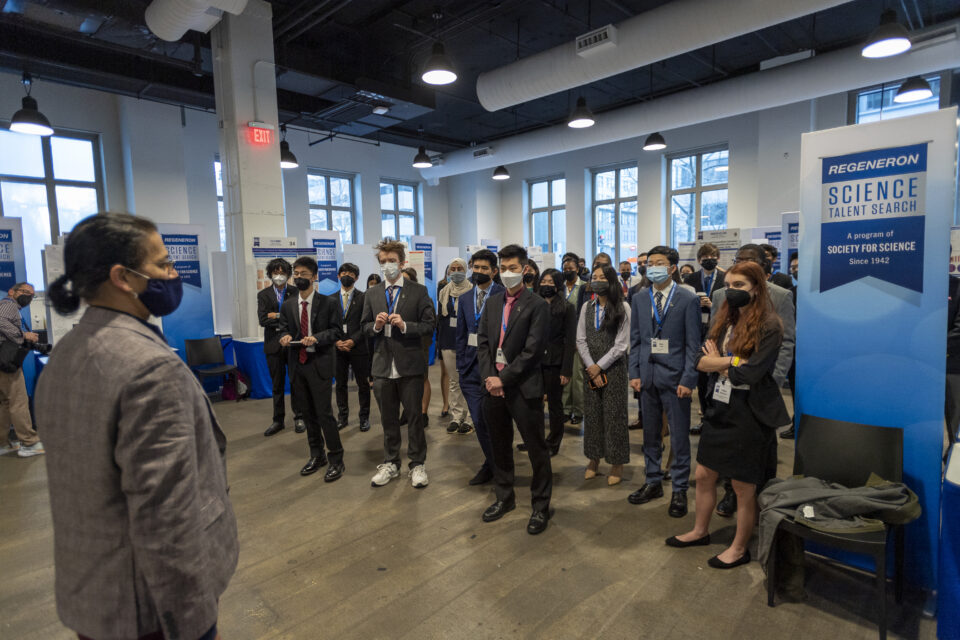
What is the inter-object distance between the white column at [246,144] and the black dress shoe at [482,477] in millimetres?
4407

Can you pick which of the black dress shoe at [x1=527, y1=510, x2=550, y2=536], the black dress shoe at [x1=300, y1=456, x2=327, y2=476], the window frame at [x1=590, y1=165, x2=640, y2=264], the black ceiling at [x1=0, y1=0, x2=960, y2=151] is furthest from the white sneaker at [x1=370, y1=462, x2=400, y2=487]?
the window frame at [x1=590, y1=165, x2=640, y2=264]

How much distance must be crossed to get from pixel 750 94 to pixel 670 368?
7.22 m

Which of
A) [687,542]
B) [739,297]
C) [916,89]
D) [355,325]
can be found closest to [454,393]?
[355,325]

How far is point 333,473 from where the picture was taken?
3848mm

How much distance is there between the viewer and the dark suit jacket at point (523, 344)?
113 inches

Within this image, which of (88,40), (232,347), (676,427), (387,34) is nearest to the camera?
(676,427)

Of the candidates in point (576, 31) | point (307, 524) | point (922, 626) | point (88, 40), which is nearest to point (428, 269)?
point (576, 31)

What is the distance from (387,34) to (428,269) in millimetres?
3940

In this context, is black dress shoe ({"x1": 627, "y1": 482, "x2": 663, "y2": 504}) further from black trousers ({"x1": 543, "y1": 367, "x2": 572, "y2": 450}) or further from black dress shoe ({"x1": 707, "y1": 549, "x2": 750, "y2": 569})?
black trousers ({"x1": 543, "y1": 367, "x2": 572, "y2": 450})

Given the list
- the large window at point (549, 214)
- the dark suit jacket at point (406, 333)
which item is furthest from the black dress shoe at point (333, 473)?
the large window at point (549, 214)

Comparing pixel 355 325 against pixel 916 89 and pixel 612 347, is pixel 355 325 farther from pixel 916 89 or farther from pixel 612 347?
pixel 916 89

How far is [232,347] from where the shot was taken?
22.7ft

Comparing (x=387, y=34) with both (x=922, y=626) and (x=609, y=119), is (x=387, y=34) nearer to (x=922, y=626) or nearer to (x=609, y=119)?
(x=609, y=119)

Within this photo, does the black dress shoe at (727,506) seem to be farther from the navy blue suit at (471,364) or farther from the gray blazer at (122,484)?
the gray blazer at (122,484)
